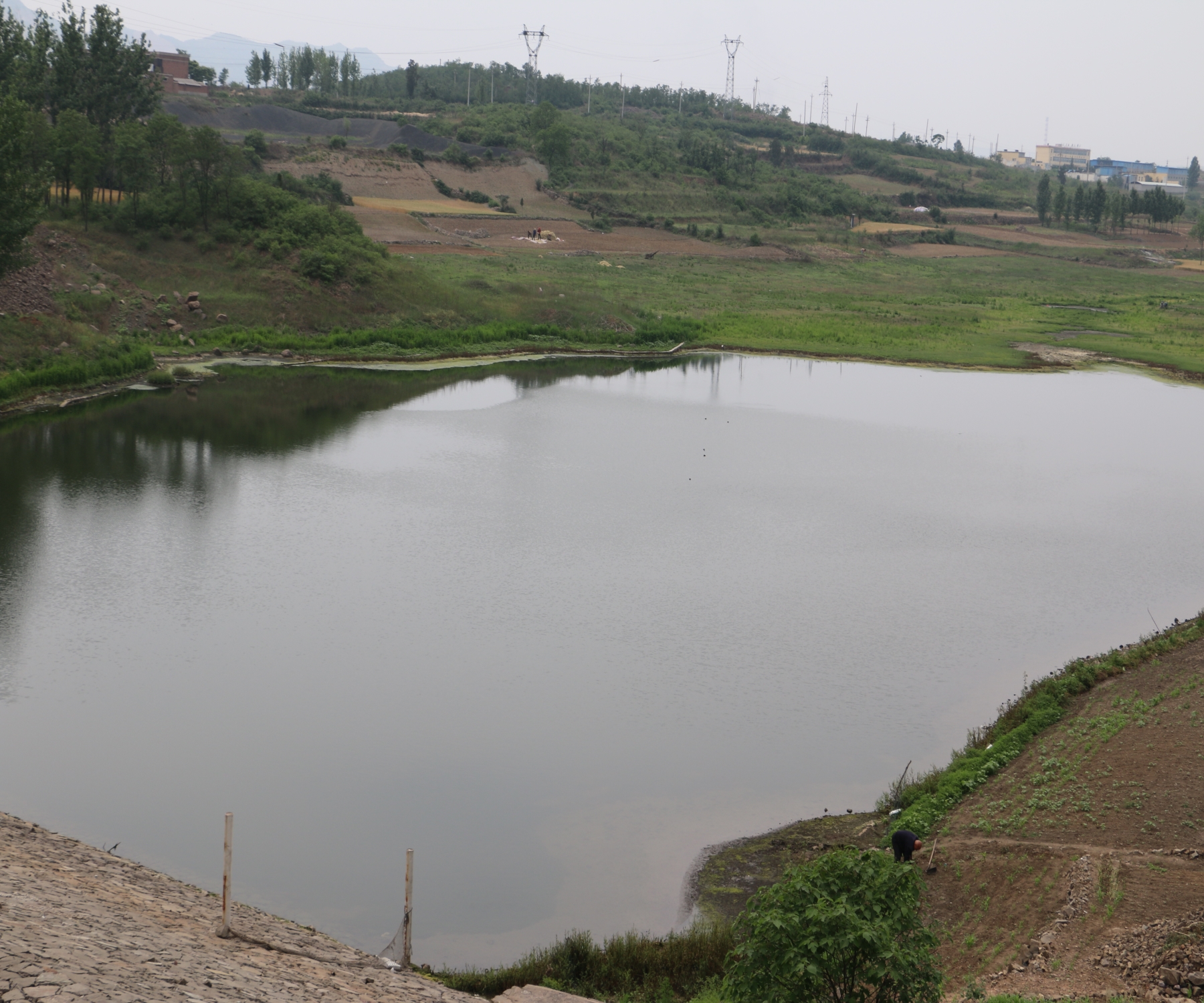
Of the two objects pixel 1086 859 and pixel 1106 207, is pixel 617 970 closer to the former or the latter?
pixel 1086 859

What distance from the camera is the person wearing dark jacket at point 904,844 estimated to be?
13625 mm

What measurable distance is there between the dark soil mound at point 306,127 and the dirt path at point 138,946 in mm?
102627

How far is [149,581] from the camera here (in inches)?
917

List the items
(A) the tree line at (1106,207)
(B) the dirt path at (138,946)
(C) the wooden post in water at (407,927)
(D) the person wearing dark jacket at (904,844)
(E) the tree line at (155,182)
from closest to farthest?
1. (B) the dirt path at (138,946)
2. (C) the wooden post in water at (407,927)
3. (D) the person wearing dark jacket at (904,844)
4. (E) the tree line at (155,182)
5. (A) the tree line at (1106,207)

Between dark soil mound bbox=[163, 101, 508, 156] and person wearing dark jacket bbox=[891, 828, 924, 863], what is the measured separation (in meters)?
103

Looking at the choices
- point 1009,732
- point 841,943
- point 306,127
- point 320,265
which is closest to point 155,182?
point 320,265

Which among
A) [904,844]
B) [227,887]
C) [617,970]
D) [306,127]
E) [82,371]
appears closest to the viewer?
[227,887]

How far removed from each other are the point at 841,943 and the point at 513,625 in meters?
13.4

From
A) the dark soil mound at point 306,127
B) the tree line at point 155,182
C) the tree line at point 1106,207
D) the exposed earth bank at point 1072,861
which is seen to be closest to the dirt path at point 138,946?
the exposed earth bank at point 1072,861

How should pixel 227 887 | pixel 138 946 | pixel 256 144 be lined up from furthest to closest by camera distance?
pixel 256 144 < pixel 227 887 < pixel 138 946

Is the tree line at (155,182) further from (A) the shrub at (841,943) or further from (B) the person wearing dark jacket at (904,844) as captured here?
(A) the shrub at (841,943)

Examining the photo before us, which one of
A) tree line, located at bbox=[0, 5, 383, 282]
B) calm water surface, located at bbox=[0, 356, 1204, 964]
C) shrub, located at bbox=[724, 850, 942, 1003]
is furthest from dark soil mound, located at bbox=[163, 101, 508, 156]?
shrub, located at bbox=[724, 850, 942, 1003]

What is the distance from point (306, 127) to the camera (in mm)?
117062

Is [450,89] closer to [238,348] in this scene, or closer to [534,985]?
[238,348]
